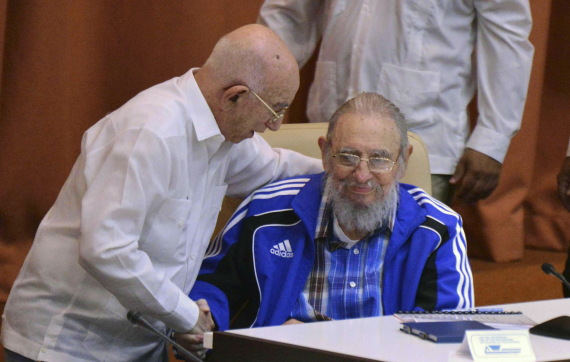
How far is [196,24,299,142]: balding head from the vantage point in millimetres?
1851

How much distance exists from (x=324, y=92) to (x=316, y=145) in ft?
1.44

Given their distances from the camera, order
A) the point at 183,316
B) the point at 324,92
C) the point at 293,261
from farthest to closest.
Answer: the point at 324,92 → the point at 293,261 → the point at 183,316

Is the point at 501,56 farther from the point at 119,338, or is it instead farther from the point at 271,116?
the point at 119,338

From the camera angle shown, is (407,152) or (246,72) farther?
(407,152)

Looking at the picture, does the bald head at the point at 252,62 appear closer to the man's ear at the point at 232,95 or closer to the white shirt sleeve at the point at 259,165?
the man's ear at the point at 232,95

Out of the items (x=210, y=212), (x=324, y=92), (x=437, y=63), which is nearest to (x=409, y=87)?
(x=437, y=63)

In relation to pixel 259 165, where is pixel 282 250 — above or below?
below

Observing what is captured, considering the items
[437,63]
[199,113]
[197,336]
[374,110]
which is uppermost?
[199,113]

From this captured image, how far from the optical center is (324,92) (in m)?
2.91

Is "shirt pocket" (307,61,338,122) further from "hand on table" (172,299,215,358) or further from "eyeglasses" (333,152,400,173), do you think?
"hand on table" (172,299,215,358)

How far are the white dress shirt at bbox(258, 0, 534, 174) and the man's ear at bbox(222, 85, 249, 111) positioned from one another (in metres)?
0.99

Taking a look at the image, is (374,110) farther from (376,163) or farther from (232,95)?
(232,95)

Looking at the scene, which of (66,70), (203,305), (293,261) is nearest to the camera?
(203,305)

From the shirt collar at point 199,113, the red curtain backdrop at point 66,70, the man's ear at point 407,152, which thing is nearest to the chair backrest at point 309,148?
the man's ear at point 407,152
